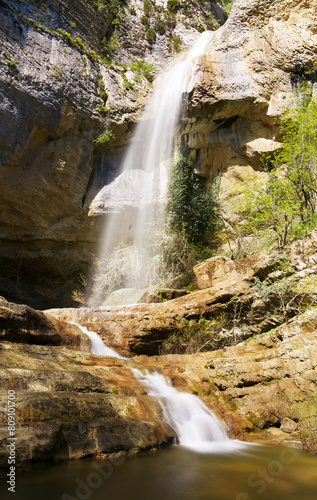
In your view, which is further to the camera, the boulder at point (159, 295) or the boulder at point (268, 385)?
the boulder at point (159, 295)

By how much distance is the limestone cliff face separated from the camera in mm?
15875

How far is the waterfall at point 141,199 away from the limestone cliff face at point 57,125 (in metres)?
0.78

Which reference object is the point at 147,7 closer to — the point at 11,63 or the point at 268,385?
the point at 11,63

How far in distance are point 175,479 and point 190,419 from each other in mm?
2501

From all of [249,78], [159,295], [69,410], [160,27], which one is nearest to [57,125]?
[249,78]

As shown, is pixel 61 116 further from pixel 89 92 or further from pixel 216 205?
pixel 216 205

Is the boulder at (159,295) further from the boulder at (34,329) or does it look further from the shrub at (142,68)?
the shrub at (142,68)

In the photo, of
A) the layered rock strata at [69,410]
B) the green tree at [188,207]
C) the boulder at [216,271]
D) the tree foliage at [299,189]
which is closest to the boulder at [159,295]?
the boulder at [216,271]

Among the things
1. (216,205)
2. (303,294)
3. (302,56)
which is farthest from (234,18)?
(303,294)

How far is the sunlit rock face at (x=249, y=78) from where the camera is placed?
1664 cm

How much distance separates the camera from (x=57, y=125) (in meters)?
16.8

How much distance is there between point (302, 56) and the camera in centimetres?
1645

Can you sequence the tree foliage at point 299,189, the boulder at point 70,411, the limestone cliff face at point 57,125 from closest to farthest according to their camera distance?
the boulder at point 70,411 → the tree foliage at point 299,189 → the limestone cliff face at point 57,125

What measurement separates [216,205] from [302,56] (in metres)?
8.35
